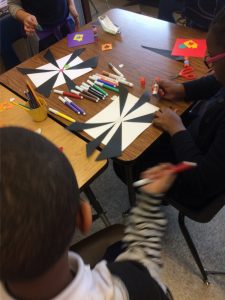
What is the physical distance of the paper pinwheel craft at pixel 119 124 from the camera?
105cm

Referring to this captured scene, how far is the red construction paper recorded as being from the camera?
1374 millimetres

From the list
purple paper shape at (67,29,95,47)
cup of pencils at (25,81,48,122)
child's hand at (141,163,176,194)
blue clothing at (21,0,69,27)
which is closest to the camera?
child's hand at (141,163,176,194)

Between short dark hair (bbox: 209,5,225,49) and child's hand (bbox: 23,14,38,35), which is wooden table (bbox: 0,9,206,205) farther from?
short dark hair (bbox: 209,5,225,49)

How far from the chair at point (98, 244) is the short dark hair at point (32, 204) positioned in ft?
1.77

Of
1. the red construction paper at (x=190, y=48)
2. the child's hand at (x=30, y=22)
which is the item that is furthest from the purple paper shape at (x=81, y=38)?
the red construction paper at (x=190, y=48)

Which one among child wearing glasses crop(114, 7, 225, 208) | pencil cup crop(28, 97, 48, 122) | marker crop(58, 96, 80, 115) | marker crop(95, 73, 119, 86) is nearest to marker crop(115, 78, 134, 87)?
marker crop(95, 73, 119, 86)

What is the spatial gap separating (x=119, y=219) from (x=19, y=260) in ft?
4.37

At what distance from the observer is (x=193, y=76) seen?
128cm

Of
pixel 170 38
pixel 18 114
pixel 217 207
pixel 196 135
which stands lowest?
pixel 217 207

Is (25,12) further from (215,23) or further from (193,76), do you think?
(215,23)

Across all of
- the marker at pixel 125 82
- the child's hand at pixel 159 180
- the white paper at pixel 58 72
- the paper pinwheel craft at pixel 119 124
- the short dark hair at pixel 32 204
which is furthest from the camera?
the white paper at pixel 58 72

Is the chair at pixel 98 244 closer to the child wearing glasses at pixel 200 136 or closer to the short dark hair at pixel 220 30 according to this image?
the child wearing glasses at pixel 200 136

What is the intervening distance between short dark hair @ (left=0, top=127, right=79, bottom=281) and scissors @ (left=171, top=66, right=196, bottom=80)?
97 centimetres

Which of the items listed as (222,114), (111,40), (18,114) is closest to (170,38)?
(111,40)
